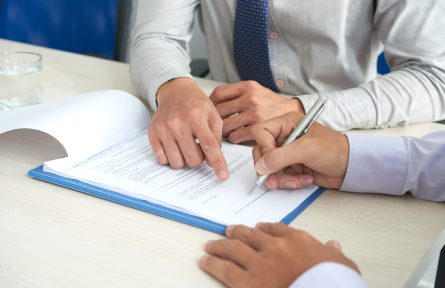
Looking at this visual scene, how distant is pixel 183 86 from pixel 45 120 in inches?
9.5

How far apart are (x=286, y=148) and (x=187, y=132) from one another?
17 cm

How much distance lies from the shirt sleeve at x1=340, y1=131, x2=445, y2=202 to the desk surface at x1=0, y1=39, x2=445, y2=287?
0.01 meters

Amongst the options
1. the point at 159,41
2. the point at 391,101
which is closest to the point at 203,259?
the point at 391,101

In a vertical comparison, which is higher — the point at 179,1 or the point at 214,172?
the point at 179,1

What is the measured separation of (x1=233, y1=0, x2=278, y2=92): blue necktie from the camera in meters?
1.16

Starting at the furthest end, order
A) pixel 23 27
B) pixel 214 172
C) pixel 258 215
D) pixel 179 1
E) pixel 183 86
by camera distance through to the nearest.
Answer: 1. pixel 23 27
2. pixel 179 1
3. pixel 183 86
4. pixel 214 172
5. pixel 258 215

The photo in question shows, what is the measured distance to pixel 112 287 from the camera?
518mm

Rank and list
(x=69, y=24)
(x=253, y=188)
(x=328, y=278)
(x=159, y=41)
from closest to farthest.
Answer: (x=328, y=278) → (x=253, y=188) → (x=159, y=41) → (x=69, y=24)

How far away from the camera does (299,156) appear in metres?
0.71

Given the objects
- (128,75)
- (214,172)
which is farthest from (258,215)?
(128,75)

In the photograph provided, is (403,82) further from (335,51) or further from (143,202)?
(143,202)

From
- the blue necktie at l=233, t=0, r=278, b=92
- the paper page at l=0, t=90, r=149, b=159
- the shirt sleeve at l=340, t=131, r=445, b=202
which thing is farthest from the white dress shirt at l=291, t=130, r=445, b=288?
the blue necktie at l=233, t=0, r=278, b=92

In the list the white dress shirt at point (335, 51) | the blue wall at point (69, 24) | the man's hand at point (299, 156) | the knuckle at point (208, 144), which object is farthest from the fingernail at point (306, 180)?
the blue wall at point (69, 24)

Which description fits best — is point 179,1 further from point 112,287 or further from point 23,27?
point 112,287
